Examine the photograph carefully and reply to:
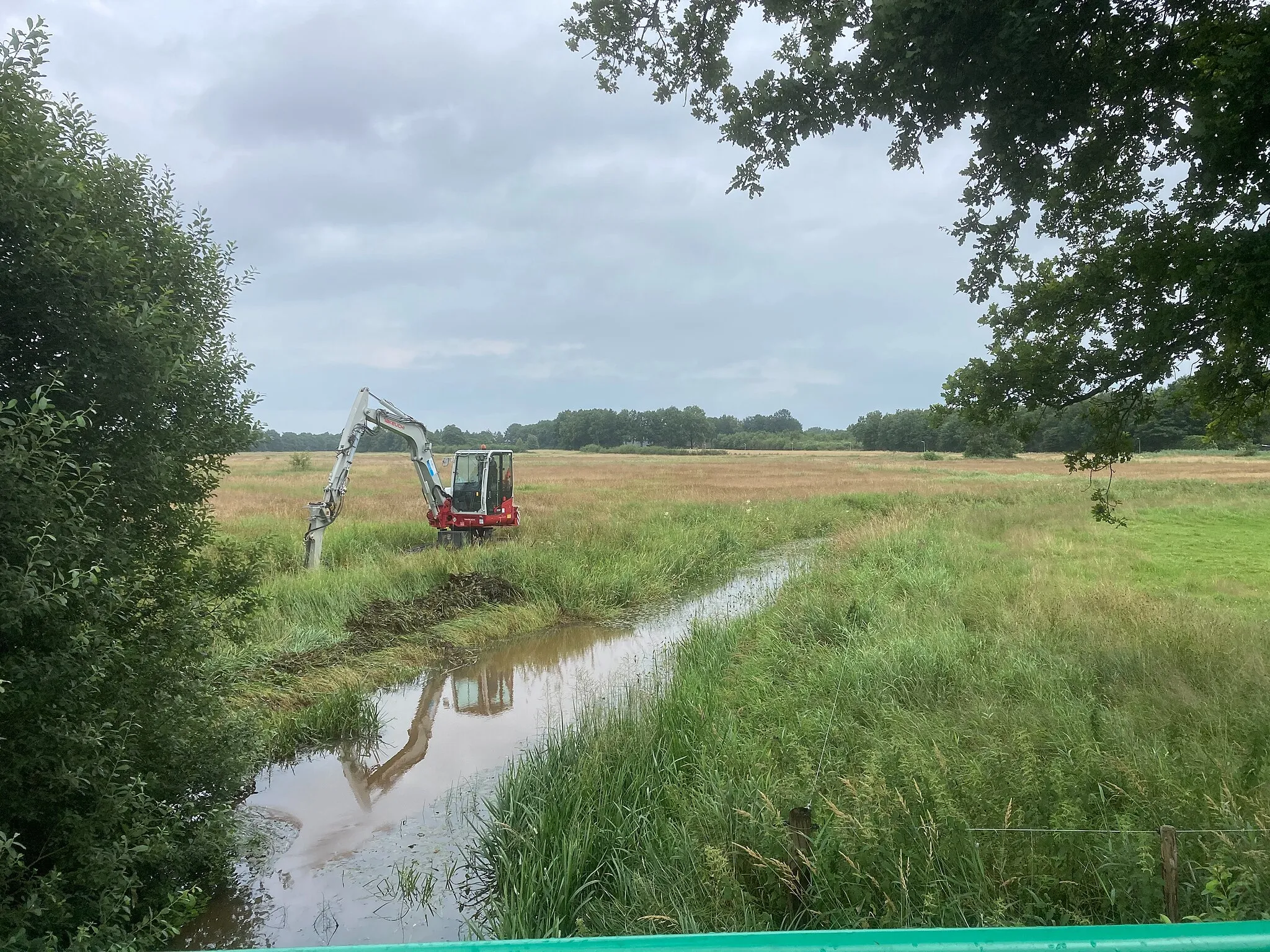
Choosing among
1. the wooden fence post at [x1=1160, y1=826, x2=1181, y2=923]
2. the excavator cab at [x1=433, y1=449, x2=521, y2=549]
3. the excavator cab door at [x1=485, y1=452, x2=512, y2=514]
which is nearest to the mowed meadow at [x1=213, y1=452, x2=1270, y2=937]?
the wooden fence post at [x1=1160, y1=826, x2=1181, y2=923]

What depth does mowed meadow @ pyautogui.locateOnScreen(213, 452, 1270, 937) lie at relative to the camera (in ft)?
11.6

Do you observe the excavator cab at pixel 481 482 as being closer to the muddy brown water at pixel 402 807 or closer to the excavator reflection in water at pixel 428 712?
the muddy brown water at pixel 402 807

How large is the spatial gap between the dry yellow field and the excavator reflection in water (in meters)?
10.5

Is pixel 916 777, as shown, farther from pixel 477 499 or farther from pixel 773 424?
pixel 773 424

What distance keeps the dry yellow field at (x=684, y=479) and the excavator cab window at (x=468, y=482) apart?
11.6 feet

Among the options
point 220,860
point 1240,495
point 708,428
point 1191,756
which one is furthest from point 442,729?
point 708,428

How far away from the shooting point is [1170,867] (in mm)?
2818

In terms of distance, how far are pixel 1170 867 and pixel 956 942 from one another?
2.17 metres

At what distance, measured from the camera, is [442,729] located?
789cm

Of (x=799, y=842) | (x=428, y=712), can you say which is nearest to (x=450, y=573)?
(x=428, y=712)

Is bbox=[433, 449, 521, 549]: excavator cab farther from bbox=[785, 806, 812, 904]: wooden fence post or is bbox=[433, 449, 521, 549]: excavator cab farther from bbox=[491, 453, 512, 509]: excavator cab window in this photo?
bbox=[785, 806, 812, 904]: wooden fence post

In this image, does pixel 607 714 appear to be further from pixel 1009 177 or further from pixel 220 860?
pixel 1009 177

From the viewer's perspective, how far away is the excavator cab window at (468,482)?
1644 cm

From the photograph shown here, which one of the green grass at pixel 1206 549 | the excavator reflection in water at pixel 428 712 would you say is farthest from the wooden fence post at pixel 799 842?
the green grass at pixel 1206 549
